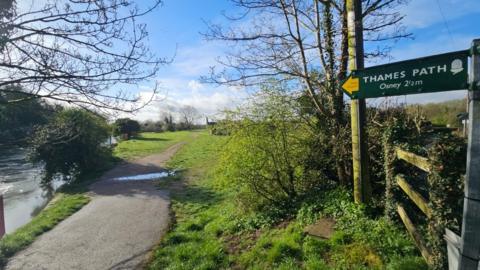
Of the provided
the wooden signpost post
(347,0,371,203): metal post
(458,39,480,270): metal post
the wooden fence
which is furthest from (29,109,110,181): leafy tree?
(458,39,480,270): metal post

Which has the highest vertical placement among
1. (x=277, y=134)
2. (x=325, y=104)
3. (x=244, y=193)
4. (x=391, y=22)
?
(x=391, y=22)

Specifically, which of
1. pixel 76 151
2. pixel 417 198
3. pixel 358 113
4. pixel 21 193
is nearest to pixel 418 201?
pixel 417 198

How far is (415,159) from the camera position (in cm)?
410

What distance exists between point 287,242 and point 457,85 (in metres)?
3.80

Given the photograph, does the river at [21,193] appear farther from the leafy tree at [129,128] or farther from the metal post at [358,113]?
the leafy tree at [129,128]

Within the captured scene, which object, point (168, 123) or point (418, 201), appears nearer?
point (418, 201)

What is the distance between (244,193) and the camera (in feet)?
26.4

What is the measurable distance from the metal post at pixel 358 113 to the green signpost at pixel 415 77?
1745 mm

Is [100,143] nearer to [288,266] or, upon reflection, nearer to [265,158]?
[265,158]

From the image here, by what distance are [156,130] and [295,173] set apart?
63170 mm

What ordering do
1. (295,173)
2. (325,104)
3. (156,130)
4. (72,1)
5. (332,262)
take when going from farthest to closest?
(156,130)
(295,173)
(325,104)
(72,1)
(332,262)

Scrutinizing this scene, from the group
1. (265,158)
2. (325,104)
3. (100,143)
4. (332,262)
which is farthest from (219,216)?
(100,143)

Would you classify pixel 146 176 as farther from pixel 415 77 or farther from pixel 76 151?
pixel 415 77

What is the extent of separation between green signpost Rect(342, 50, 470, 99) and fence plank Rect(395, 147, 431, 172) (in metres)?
0.99
